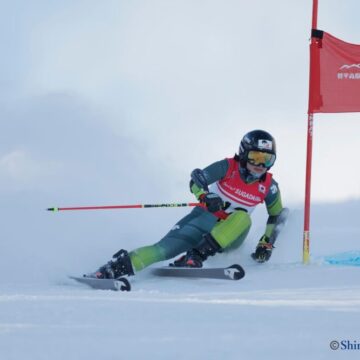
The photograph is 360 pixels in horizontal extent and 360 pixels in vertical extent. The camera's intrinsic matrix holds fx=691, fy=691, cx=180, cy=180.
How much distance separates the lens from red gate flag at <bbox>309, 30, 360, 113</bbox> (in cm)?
623

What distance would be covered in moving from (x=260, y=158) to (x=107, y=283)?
1.84 m

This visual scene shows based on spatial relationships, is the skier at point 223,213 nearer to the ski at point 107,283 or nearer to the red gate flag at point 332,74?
the ski at point 107,283

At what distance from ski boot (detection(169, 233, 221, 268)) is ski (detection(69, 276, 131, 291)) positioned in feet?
2.68

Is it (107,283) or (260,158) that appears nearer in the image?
(107,283)

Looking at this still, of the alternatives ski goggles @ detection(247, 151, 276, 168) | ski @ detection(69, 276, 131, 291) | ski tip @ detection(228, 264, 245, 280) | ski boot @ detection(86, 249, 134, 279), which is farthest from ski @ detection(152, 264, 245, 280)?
ski goggles @ detection(247, 151, 276, 168)

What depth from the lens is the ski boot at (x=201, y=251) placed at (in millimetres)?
5207

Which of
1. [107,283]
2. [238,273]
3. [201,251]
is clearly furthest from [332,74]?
[107,283]

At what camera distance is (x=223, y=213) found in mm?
5969

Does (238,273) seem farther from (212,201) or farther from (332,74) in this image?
(332,74)

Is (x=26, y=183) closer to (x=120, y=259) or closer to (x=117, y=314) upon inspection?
(x=120, y=259)

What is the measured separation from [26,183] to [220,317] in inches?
246

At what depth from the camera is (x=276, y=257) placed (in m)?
6.28

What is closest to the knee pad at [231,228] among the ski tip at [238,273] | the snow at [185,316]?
the snow at [185,316]

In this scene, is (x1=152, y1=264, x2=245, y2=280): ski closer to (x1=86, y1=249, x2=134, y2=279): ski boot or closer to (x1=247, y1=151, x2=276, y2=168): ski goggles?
(x1=86, y1=249, x2=134, y2=279): ski boot
